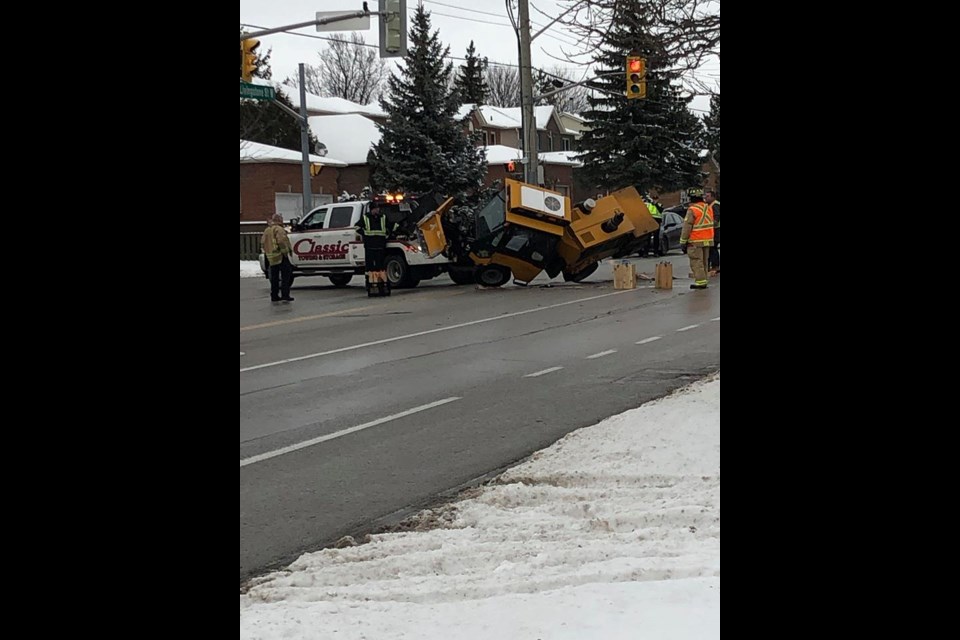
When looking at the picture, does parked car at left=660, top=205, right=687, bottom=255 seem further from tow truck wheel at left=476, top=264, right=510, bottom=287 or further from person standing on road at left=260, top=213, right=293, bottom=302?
person standing on road at left=260, top=213, right=293, bottom=302

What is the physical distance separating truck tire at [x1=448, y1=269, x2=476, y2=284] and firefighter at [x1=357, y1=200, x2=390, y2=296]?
67.8 inches

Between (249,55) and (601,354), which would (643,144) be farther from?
(601,354)

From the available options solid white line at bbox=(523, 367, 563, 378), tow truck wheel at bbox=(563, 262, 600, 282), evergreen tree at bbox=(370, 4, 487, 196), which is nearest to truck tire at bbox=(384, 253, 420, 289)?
tow truck wheel at bbox=(563, 262, 600, 282)

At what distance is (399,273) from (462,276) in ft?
4.30

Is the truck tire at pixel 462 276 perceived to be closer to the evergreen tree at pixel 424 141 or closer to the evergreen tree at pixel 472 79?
the evergreen tree at pixel 424 141

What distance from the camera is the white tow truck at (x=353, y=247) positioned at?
21.8 meters

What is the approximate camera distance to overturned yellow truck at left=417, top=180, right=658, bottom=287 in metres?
20.1

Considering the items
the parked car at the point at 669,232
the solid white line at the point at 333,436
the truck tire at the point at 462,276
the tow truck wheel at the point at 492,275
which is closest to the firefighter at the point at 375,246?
the truck tire at the point at 462,276

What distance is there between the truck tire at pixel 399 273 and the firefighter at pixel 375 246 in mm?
848

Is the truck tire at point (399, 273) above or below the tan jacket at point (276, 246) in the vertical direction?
below

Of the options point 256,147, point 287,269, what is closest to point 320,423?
point 287,269

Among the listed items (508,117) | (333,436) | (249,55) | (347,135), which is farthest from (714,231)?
(508,117)
